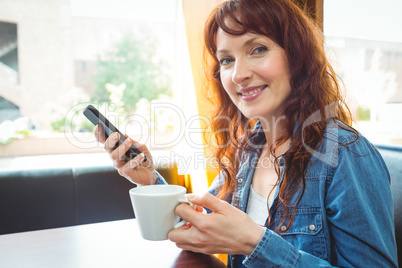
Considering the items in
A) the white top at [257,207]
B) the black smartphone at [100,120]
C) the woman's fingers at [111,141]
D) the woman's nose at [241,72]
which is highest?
the woman's nose at [241,72]

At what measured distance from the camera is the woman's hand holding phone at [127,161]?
35.9 inches

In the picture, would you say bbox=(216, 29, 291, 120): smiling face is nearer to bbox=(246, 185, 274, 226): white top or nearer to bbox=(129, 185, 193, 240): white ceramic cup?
bbox=(246, 185, 274, 226): white top

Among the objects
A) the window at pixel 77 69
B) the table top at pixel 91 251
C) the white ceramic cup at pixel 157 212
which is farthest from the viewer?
the window at pixel 77 69

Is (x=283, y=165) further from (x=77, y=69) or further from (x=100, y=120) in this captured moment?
(x=77, y=69)

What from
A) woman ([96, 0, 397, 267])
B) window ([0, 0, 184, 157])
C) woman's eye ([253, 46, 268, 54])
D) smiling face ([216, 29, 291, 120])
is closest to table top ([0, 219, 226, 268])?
woman ([96, 0, 397, 267])

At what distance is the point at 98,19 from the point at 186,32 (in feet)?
10.2

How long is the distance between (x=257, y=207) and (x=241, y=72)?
0.39m

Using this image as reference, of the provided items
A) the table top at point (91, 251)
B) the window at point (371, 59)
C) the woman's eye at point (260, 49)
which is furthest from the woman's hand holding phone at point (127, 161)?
the window at point (371, 59)

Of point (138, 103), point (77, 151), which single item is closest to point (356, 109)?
point (77, 151)

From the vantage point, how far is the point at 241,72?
84cm

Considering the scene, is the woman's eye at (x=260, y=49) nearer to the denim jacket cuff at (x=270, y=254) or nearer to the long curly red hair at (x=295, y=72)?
the long curly red hair at (x=295, y=72)

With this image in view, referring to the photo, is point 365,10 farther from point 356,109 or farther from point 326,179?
point 326,179

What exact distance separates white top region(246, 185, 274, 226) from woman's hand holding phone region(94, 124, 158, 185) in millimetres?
354

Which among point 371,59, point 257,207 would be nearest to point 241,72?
point 257,207
